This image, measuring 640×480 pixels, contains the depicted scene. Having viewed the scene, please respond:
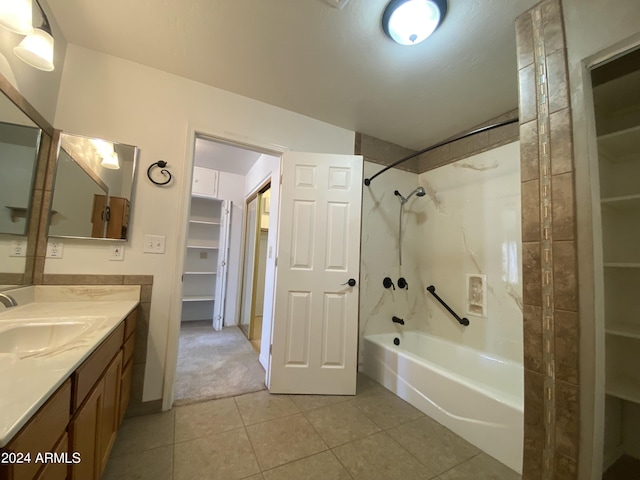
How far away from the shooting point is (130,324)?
1501 millimetres

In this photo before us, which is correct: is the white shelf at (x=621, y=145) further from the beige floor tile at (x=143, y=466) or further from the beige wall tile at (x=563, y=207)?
the beige floor tile at (x=143, y=466)

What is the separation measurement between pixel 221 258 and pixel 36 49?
2921 mm

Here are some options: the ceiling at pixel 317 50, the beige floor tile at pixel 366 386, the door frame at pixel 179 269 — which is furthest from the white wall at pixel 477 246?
the door frame at pixel 179 269

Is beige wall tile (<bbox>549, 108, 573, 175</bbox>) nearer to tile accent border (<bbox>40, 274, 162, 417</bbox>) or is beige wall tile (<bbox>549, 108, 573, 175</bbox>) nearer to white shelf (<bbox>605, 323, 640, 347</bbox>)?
white shelf (<bbox>605, 323, 640, 347</bbox>)

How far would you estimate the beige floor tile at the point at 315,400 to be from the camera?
6.21 feet

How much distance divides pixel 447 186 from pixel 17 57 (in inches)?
127

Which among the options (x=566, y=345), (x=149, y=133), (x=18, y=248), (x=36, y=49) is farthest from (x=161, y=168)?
(x=566, y=345)

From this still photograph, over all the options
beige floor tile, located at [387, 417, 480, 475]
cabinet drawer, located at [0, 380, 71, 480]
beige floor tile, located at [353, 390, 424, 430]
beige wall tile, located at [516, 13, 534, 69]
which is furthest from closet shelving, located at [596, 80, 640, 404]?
cabinet drawer, located at [0, 380, 71, 480]

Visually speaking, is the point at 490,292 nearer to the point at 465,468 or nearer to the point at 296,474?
the point at 465,468

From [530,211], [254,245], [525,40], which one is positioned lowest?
[254,245]

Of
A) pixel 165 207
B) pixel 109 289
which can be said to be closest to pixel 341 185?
pixel 165 207

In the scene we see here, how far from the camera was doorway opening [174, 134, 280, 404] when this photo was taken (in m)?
2.80

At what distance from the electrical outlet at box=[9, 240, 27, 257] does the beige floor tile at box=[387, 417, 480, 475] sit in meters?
2.43

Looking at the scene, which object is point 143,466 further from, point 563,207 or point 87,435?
point 563,207
